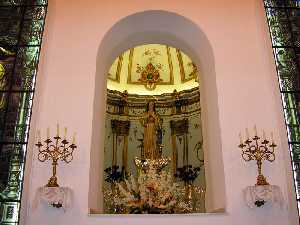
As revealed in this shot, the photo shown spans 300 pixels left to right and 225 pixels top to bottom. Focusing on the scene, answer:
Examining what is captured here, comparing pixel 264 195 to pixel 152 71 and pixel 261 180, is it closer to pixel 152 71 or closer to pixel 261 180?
pixel 261 180

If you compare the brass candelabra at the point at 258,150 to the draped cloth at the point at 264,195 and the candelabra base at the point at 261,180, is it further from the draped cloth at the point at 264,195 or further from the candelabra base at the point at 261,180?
the draped cloth at the point at 264,195

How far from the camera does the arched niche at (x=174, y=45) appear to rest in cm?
687

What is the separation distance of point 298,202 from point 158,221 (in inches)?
84.4

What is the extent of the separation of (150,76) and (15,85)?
620cm

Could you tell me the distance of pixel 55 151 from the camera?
6066mm

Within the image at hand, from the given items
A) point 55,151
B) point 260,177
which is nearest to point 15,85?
point 55,151

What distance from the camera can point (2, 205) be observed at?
602 centimetres

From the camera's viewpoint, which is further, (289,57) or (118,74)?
(118,74)

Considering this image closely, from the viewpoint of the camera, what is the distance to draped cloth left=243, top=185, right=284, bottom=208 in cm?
580

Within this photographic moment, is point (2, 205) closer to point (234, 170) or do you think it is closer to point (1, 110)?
point (1, 110)

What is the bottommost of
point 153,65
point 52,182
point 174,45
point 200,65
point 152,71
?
point 52,182

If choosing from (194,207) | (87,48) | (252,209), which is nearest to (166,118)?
(194,207)

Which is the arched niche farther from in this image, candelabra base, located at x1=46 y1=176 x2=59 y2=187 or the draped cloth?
candelabra base, located at x1=46 y1=176 x2=59 y2=187

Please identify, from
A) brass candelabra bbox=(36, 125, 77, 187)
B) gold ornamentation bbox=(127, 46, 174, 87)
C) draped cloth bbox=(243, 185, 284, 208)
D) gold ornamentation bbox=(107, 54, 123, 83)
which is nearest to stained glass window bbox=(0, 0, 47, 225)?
brass candelabra bbox=(36, 125, 77, 187)
